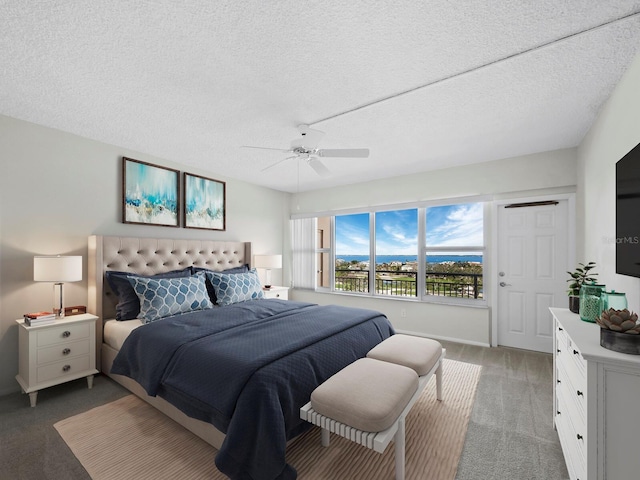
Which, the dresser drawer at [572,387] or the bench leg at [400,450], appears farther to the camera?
the bench leg at [400,450]

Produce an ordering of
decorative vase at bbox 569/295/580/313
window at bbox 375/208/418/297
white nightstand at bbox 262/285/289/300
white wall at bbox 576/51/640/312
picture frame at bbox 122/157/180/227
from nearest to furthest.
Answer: white wall at bbox 576/51/640/312, decorative vase at bbox 569/295/580/313, picture frame at bbox 122/157/180/227, white nightstand at bbox 262/285/289/300, window at bbox 375/208/418/297

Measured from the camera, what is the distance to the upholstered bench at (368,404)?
149 centimetres

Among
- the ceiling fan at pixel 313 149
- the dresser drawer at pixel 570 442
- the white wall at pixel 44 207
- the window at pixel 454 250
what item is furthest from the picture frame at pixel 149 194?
the dresser drawer at pixel 570 442

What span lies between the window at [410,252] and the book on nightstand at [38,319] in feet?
12.2

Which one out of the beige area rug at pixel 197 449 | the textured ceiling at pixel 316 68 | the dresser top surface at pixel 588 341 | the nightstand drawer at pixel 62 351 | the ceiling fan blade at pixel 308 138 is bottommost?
the beige area rug at pixel 197 449

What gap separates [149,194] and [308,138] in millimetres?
2276

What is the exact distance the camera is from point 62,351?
8.61 feet

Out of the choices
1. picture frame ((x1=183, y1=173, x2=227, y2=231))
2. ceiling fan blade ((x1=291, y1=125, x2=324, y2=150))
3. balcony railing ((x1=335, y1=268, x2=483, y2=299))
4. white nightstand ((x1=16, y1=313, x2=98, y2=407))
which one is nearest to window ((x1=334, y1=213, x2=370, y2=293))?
balcony railing ((x1=335, y1=268, x2=483, y2=299))

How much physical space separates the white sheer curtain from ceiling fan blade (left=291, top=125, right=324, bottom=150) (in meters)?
2.91

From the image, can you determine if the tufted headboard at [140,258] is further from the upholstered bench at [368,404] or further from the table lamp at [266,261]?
the upholstered bench at [368,404]

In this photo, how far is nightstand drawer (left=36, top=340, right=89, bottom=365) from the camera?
251 centimetres

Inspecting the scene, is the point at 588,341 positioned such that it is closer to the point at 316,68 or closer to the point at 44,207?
the point at 316,68

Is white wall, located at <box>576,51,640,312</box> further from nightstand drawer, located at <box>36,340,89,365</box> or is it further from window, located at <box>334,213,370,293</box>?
nightstand drawer, located at <box>36,340,89,365</box>

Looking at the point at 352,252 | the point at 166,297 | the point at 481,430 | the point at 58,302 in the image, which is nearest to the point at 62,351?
the point at 58,302
